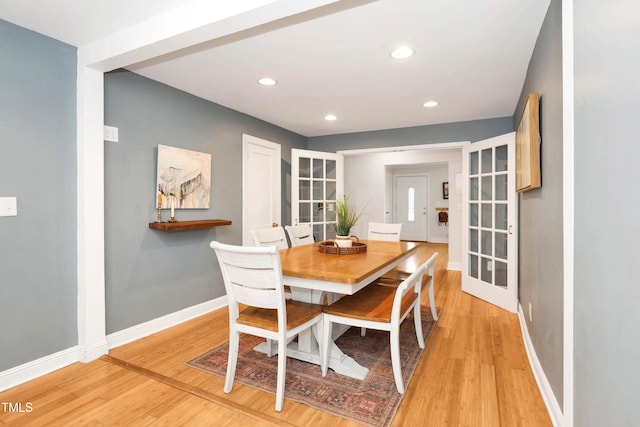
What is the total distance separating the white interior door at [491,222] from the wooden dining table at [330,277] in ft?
4.75

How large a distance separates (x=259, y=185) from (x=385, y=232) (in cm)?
169

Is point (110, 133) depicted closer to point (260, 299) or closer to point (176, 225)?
point (176, 225)

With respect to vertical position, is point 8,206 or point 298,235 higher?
point 8,206

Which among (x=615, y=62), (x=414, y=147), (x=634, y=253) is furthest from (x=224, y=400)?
(x=414, y=147)

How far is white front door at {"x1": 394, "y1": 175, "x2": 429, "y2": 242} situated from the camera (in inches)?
371

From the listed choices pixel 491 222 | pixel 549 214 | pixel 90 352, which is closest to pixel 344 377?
pixel 549 214

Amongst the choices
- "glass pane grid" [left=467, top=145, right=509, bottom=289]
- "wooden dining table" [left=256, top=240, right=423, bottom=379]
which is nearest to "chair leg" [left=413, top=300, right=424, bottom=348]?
"wooden dining table" [left=256, top=240, right=423, bottom=379]

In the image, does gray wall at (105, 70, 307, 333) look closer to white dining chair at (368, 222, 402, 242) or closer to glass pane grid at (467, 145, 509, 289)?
white dining chair at (368, 222, 402, 242)

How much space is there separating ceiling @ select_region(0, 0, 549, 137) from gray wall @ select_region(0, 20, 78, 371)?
0.82 ft

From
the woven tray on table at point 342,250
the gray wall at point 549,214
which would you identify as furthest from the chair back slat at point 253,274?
the gray wall at point 549,214

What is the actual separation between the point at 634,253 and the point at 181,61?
287 centimetres

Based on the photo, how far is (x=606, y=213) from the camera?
1.04 m

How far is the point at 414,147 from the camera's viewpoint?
15.2 ft

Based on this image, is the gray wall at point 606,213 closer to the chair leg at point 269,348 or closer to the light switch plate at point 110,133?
the chair leg at point 269,348
